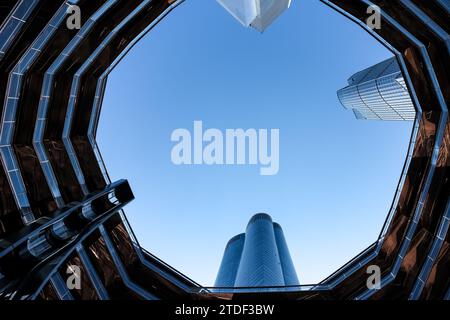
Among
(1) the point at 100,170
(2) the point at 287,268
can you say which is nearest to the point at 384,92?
(1) the point at 100,170

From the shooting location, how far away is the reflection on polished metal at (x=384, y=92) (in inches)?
2730

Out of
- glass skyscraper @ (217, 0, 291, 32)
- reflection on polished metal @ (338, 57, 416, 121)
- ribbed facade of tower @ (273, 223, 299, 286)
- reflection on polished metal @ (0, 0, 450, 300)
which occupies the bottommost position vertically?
ribbed facade of tower @ (273, 223, 299, 286)

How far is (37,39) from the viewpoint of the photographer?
61.6 feet

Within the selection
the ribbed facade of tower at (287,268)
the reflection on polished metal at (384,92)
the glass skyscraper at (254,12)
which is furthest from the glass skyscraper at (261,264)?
the glass skyscraper at (254,12)

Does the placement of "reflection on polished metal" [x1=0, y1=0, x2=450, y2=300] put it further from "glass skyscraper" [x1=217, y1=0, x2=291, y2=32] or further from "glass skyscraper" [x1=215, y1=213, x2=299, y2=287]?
"glass skyscraper" [x1=215, y1=213, x2=299, y2=287]

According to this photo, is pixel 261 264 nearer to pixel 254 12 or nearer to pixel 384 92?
pixel 384 92

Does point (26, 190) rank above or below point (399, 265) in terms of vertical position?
above

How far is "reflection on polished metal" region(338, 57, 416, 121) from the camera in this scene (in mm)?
69331

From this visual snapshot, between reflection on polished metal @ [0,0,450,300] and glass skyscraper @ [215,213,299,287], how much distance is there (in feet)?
303

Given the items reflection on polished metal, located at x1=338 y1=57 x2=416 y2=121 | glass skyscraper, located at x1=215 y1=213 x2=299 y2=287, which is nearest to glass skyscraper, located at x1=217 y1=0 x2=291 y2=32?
reflection on polished metal, located at x1=338 y1=57 x2=416 y2=121

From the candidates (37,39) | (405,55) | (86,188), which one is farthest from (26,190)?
(405,55)

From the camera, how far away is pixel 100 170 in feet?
87.6

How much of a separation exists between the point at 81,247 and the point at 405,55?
27.7 metres
